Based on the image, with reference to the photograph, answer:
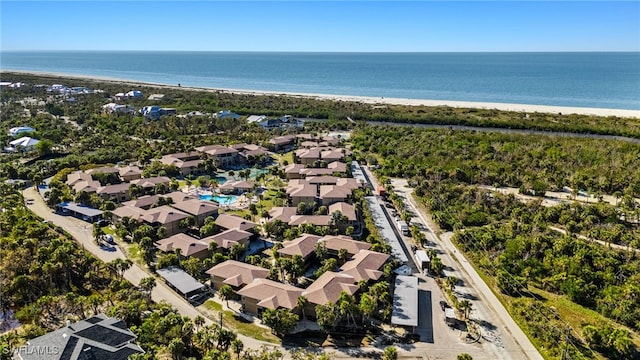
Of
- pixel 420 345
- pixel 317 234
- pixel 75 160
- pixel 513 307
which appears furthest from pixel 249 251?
pixel 75 160

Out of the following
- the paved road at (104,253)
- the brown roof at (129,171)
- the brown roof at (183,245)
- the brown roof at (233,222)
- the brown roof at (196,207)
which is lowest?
the paved road at (104,253)

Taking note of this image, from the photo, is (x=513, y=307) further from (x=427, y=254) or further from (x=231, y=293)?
(x=231, y=293)

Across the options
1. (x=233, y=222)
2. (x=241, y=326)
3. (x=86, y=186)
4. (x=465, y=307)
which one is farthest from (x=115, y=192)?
(x=465, y=307)

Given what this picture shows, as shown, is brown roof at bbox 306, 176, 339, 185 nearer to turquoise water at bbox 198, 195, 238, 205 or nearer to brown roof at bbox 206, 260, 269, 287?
turquoise water at bbox 198, 195, 238, 205

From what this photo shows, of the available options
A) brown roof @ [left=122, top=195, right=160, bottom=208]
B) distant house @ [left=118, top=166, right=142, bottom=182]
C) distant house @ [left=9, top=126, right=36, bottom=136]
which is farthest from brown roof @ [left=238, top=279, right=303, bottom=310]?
distant house @ [left=9, top=126, right=36, bottom=136]

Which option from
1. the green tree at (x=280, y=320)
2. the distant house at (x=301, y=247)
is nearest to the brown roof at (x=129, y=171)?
the distant house at (x=301, y=247)

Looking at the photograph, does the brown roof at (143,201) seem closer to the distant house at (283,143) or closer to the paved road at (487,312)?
the distant house at (283,143)
